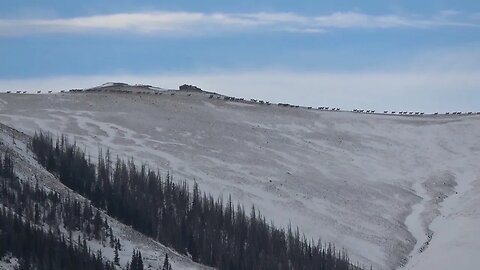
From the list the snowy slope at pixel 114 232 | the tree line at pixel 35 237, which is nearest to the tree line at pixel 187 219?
the snowy slope at pixel 114 232

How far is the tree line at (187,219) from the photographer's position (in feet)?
172

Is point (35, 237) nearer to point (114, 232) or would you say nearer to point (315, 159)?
point (114, 232)

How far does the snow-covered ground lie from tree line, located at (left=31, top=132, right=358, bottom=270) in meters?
4.80

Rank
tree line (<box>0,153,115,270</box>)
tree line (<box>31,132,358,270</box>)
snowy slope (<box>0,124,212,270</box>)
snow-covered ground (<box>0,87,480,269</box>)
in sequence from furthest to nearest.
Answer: snow-covered ground (<box>0,87,480,269</box>) → tree line (<box>31,132,358,270</box>) → snowy slope (<box>0,124,212,270</box>) → tree line (<box>0,153,115,270</box>)

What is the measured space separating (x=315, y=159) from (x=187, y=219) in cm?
2852

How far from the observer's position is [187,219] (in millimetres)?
55188

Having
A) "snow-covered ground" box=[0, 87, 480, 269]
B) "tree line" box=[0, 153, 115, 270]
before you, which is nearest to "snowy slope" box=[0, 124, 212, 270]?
"tree line" box=[0, 153, 115, 270]

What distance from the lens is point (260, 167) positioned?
75.1 meters

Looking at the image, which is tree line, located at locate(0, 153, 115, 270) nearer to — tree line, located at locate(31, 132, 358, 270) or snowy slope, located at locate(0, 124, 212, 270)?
snowy slope, located at locate(0, 124, 212, 270)

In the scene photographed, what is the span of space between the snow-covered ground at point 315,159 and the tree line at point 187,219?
15.7 feet

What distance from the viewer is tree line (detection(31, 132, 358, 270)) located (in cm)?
5234

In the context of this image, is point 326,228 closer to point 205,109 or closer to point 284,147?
point 284,147

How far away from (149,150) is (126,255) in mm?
26978

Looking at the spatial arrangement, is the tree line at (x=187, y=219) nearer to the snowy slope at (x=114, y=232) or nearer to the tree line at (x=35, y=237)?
the snowy slope at (x=114, y=232)
